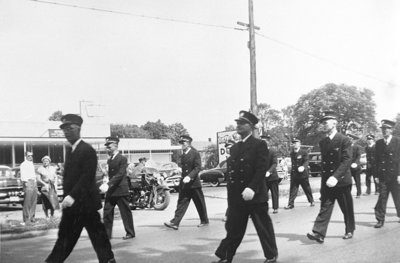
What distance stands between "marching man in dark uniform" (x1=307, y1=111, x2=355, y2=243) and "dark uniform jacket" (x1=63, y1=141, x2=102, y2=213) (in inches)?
139

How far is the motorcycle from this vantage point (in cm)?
1377

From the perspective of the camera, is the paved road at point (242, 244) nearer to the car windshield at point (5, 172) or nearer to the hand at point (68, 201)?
the hand at point (68, 201)

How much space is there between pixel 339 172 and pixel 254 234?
210cm

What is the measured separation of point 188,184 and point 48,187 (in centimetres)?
466

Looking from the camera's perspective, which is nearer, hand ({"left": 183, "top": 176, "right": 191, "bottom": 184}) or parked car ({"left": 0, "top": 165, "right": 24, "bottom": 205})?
hand ({"left": 183, "top": 176, "right": 191, "bottom": 184})

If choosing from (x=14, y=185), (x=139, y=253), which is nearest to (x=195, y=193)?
(x=139, y=253)

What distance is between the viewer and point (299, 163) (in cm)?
1241

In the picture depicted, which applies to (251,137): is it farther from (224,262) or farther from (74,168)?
(74,168)

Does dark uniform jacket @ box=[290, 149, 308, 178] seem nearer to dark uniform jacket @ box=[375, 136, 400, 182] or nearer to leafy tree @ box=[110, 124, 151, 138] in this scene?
dark uniform jacket @ box=[375, 136, 400, 182]

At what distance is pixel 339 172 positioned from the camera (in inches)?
280

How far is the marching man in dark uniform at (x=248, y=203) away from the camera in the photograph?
5762 mm

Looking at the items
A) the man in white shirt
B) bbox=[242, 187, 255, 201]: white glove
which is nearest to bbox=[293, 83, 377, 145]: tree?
the man in white shirt

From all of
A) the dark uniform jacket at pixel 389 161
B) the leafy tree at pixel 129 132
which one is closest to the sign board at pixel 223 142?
the dark uniform jacket at pixel 389 161

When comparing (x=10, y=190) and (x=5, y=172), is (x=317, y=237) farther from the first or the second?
(x=5, y=172)
